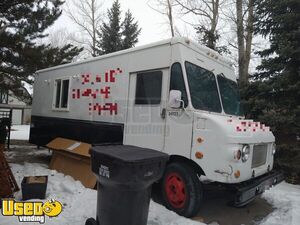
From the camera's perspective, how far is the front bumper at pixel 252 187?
13.6ft

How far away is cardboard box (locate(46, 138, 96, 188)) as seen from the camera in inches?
235

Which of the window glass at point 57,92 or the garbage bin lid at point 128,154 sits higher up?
the window glass at point 57,92

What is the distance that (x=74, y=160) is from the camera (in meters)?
6.58

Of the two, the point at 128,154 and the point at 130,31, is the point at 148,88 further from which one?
the point at 130,31

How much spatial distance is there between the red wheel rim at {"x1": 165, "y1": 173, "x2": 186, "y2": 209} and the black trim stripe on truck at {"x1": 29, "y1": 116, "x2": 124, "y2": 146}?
146cm

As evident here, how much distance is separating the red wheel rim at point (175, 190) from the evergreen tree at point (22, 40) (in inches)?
220

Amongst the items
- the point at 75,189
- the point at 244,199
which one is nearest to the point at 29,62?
the point at 75,189

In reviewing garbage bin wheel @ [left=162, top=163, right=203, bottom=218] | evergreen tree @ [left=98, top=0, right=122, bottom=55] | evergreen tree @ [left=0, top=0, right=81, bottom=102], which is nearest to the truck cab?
garbage bin wheel @ [left=162, top=163, right=203, bottom=218]

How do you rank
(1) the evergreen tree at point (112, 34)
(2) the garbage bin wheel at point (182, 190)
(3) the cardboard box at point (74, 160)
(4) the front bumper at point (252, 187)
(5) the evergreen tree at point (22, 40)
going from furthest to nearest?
(1) the evergreen tree at point (112, 34) < (5) the evergreen tree at point (22, 40) < (3) the cardboard box at point (74, 160) < (2) the garbage bin wheel at point (182, 190) < (4) the front bumper at point (252, 187)

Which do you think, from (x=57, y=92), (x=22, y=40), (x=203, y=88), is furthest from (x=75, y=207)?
(x=22, y=40)

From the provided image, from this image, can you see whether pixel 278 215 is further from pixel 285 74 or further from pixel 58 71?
pixel 58 71

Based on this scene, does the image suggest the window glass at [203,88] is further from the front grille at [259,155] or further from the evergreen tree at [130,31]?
the evergreen tree at [130,31]

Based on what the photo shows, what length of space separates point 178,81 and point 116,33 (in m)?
19.6

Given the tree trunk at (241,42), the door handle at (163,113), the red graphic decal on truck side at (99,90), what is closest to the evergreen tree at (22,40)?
the red graphic decal on truck side at (99,90)
